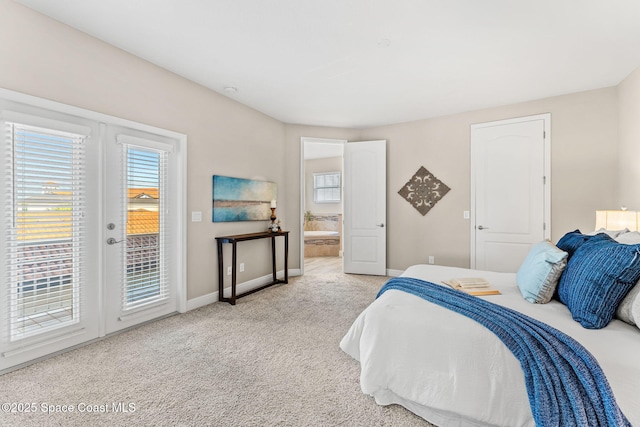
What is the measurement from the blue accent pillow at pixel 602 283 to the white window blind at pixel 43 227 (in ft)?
11.6

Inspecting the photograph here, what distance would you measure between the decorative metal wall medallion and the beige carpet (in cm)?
261

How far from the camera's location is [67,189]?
2.44m

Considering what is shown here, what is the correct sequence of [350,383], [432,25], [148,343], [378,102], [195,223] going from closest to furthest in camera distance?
[350,383], [432,25], [148,343], [195,223], [378,102]

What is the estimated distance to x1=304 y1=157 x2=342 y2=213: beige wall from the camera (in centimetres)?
A: 827

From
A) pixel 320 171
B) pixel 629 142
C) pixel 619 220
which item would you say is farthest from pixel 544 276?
pixel 320 171

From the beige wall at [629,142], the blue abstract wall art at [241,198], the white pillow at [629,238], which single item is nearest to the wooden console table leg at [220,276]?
the blue abstract wall art at [241,198]

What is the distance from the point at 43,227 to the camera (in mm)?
2314

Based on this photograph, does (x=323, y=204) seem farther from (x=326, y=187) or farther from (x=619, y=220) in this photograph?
(x=619, y=220)

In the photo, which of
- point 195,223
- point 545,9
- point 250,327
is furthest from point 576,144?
point 195,223

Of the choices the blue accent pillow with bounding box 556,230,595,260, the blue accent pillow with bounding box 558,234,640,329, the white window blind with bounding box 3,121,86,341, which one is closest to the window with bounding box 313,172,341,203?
the blue accent pillow with bounding box 556,230,595,260

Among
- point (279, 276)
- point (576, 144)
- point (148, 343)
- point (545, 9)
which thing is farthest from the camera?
point (279, 276)

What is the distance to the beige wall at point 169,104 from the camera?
7.33 ft

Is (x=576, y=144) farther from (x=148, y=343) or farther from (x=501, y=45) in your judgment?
(x=148, y=343)

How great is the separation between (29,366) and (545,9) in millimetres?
4604
